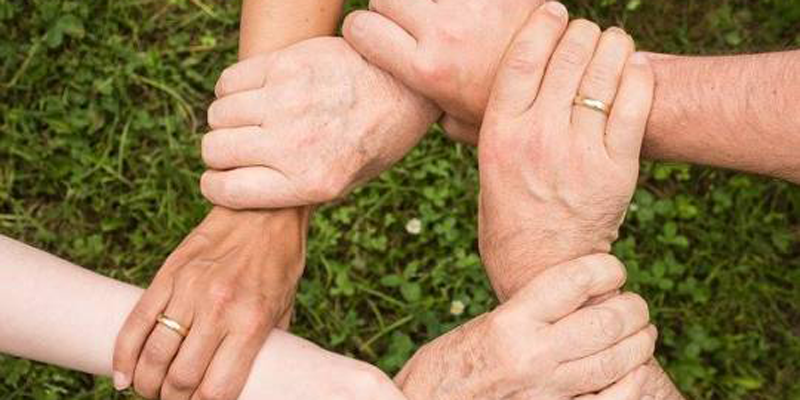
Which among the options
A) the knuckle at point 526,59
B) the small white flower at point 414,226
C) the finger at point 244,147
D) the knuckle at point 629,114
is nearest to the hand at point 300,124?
the finger at point 244,147

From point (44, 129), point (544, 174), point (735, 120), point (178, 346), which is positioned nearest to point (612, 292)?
point (544, 174)

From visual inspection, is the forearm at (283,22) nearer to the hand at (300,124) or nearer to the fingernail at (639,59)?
the hand at (300,124)

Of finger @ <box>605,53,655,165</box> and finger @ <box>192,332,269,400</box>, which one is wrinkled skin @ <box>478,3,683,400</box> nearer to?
finger @ <box>605,53,655,165</box>

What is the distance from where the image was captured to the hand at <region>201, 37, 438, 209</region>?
238 cm

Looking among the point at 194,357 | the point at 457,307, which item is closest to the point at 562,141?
the point at 194,357

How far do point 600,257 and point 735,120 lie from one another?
421 millimetres

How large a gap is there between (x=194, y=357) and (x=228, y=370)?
8 centimetres

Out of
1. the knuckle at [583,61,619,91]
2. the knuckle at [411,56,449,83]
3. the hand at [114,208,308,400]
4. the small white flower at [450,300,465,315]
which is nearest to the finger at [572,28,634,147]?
the knuckle at [583,61,619,91]

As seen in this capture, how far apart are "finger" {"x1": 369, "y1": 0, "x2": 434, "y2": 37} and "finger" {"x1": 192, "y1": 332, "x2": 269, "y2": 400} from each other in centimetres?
82

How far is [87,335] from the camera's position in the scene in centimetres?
223

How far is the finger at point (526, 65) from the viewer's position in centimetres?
225

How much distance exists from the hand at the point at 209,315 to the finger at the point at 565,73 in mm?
760

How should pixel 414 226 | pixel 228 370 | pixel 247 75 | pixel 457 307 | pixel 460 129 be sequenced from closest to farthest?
pixel 228 370 < pixel 247 75 < pixel 460 129 < pixel 457 307 < pixel 414 226

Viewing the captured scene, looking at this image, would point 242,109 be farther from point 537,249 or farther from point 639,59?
point 639,59
